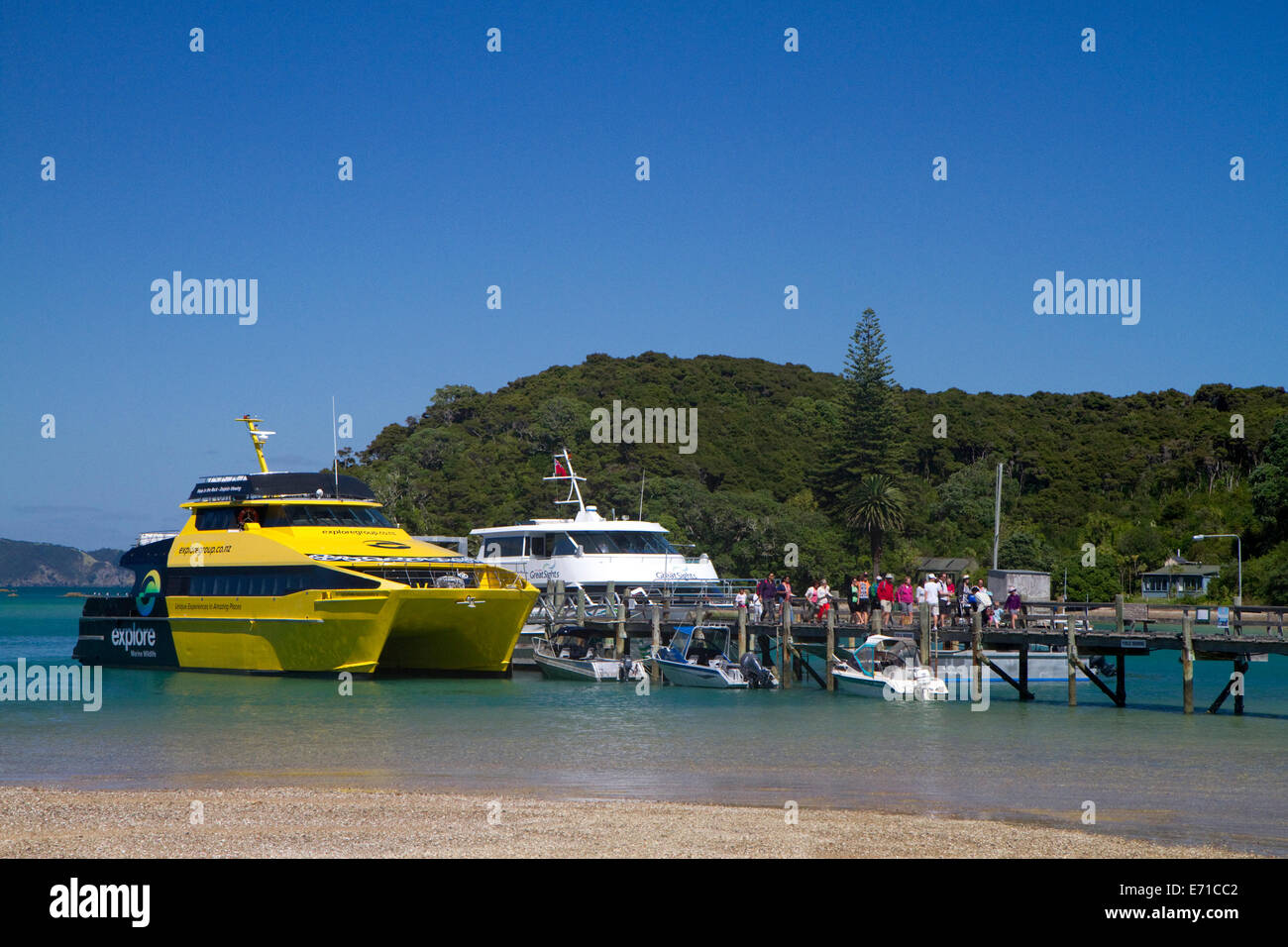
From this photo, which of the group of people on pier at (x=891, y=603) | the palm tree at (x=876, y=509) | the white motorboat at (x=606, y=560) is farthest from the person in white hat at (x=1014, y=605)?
the palm tree at (x=876, y=509)

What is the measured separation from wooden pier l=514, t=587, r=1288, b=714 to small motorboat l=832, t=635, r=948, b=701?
381 millimetres

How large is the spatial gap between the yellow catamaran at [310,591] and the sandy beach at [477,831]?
15038mm

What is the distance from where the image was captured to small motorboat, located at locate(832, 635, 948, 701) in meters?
29.7

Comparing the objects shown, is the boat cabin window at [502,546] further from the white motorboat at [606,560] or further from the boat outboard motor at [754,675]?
the boat outboard motor at [754,675]

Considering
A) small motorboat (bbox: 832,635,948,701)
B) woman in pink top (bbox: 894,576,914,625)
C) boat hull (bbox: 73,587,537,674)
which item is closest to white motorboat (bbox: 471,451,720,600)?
boat hull (bbox: 73,587,537,674)

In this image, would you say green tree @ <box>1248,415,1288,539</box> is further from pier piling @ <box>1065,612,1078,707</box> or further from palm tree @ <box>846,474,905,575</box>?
pier piling @ <box>1065,612,1078,707</box>

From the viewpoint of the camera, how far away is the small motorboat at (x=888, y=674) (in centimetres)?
2970

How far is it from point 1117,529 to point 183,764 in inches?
2760

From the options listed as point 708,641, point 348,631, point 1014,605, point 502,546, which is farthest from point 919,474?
point 348,631

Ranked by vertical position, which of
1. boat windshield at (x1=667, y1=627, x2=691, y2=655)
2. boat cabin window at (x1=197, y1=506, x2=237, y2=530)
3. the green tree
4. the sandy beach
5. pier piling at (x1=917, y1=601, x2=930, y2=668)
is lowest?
the sandy beach

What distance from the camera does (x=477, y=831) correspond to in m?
13.6

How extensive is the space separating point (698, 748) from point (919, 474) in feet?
253

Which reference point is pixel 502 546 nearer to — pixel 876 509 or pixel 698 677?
pixel 698 677
